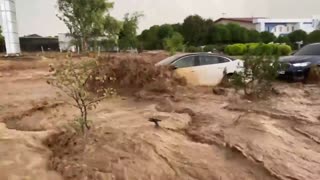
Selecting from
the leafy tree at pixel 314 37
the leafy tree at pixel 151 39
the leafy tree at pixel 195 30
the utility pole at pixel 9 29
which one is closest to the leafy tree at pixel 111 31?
the leafy tree at pixel 151 39

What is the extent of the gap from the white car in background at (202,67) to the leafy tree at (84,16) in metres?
23.1

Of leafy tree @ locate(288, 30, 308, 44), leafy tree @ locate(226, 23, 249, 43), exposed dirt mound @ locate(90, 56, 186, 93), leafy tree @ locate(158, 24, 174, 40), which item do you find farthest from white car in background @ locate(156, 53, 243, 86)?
leafy tree @ locate(226, 23, 249, 43)

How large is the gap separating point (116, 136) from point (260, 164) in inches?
79.9

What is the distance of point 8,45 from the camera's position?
31406mm

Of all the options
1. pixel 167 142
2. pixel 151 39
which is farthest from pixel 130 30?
pixel 167 142

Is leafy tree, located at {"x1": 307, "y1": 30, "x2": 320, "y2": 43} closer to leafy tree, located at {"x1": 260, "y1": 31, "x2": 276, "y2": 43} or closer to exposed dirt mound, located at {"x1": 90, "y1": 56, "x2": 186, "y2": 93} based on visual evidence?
leafy tree, located at {"x1": 260, "y1": 31, "x2": 276, "y2": 43}

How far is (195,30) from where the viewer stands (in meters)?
49.9

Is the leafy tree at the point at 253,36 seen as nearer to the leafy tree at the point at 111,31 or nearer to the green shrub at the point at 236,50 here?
the green shrub at the point at 236,50

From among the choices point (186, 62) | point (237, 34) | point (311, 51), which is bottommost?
point (186, 62)

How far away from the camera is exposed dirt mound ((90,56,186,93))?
11102 millimetres

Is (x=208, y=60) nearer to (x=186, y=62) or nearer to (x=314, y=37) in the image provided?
(x=186, y=62)

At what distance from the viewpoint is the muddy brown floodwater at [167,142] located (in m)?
4.98

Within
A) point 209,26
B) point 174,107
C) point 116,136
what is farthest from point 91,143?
point 209,26

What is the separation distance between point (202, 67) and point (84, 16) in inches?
944
